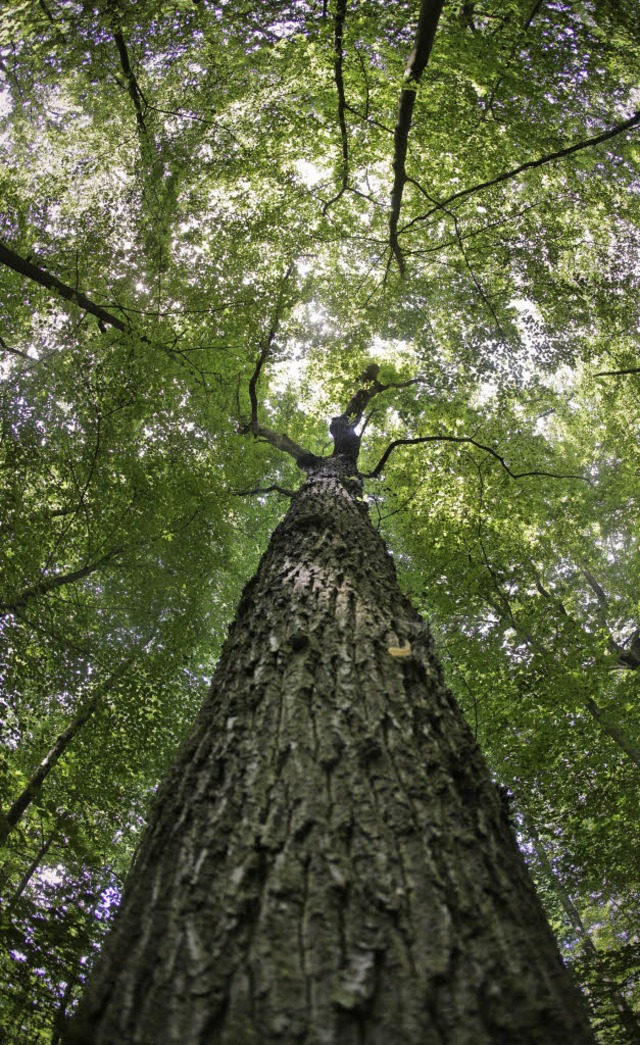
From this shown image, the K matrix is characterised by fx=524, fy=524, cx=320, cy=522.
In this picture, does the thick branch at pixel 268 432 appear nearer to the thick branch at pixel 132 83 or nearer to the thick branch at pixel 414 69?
the thick branch at pixel 414 69

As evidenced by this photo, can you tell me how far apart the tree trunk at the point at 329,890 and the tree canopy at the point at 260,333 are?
6.96 feet

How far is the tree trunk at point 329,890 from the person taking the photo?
3.48 feet

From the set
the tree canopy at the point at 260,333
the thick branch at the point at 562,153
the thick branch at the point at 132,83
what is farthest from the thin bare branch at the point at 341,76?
the thick branch at the point at 132,83

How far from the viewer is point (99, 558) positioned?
565 cm

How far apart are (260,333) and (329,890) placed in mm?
6491

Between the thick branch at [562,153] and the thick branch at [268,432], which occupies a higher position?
the thick branch at [268,432]

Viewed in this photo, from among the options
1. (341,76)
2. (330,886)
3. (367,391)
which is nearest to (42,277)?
(341,76)

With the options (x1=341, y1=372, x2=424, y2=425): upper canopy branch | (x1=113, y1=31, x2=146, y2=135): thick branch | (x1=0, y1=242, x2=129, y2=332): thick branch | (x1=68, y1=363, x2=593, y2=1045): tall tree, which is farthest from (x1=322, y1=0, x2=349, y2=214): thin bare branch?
(x1=68, y1=363, x2=593, y2=1045): tall tree

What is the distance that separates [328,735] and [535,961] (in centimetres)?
82

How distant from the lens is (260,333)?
6.79 metres

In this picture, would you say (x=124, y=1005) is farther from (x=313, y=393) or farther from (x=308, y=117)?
(x=313, y=393)

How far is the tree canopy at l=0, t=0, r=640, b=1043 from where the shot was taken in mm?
4613

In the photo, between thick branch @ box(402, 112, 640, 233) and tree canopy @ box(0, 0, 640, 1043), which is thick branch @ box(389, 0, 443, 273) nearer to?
tree canopy @ box(0, 0, 640, 1043)

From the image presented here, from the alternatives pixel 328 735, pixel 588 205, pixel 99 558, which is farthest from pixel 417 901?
pixel 588 205
